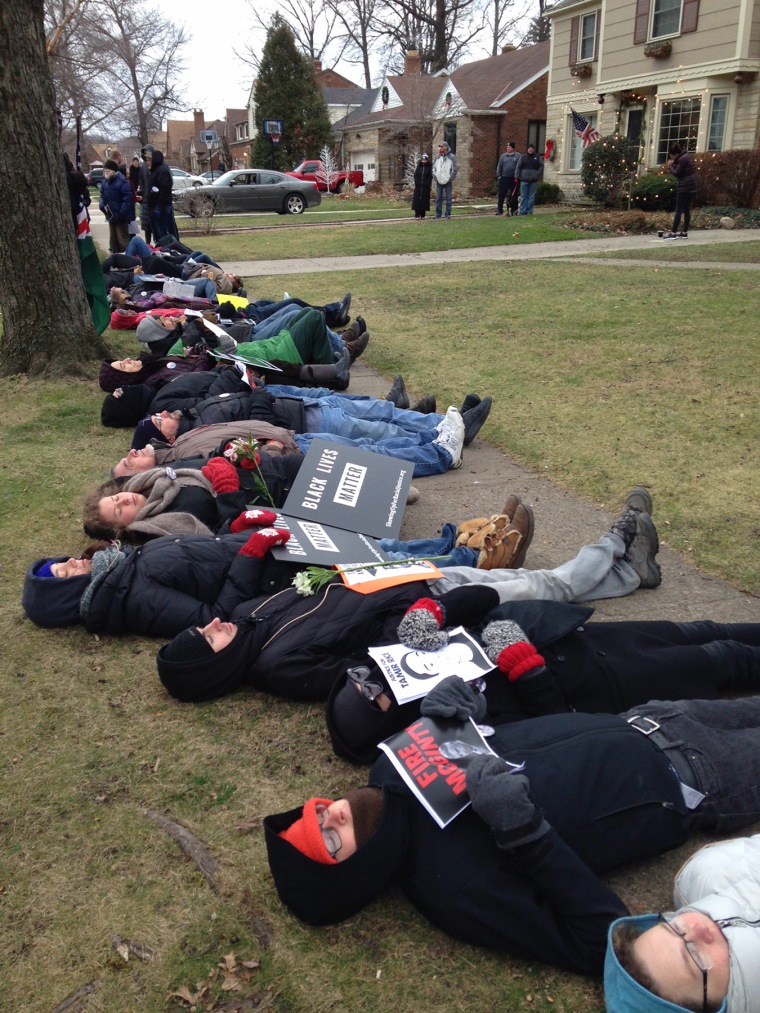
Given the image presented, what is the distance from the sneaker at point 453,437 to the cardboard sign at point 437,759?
3.18m

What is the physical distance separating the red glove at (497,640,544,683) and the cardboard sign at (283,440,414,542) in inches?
55.8

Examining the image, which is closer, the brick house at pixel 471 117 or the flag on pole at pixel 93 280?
the flag on pole at pixel 93 280

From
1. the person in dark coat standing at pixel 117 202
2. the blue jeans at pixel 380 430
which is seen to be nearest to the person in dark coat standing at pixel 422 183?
the person in dark coat standing at pixel 117 202


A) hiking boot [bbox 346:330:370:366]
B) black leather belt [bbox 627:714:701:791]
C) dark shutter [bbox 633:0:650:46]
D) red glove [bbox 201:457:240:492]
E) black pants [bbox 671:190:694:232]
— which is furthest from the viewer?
dark shutter [bbox 633:0:650:46]

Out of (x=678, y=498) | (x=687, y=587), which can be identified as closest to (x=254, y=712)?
(x=687, y=587)

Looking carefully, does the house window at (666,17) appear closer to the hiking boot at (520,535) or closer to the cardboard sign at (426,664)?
the hiking boot at (520,535)

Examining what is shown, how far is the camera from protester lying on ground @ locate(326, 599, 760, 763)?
280 cm

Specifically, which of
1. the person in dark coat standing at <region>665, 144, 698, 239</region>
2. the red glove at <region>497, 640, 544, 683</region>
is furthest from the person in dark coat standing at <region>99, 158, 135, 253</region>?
the red glove at <region>497, 640, 544, 683</region>

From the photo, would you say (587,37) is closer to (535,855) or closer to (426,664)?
(426,664)

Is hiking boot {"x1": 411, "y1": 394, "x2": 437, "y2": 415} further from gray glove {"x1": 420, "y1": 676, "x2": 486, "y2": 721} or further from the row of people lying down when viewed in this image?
gray glove {"x1": 420, "y1": 676, "x2": 486, "y2": 721}

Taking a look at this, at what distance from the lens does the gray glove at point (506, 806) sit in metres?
2.09

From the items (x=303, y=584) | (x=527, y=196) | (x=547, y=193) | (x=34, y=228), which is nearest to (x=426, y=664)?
(x=303, y=584)

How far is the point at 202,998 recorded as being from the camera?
2.07 metres

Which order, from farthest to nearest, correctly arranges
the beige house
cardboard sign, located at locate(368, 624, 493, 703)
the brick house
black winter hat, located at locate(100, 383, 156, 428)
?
the brick house < the beige house < black winter hat, located at locate(100, 383, 156, 428) < cardboard sign, located at locate(368, 624, 493, 703)
